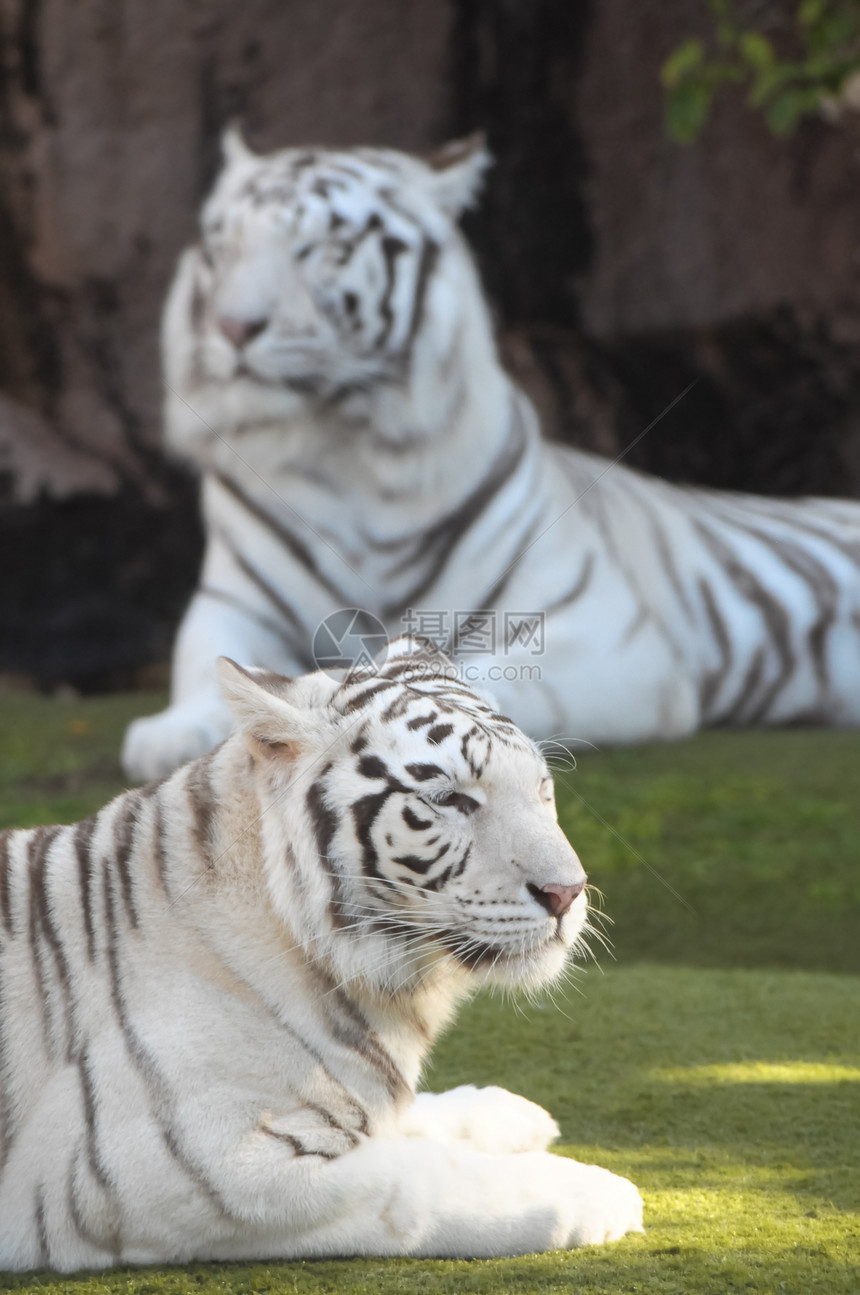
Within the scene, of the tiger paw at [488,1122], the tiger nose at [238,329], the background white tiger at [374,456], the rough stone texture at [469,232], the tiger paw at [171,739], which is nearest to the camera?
the tiger paw at [488,1122]

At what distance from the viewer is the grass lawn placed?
1385 mm

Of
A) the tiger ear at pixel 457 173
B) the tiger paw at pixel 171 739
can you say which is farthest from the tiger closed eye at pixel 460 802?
the tiger ear at pixel 457 173

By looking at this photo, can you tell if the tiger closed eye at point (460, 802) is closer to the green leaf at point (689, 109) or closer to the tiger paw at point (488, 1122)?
the tiger paw at point (488, 1122)

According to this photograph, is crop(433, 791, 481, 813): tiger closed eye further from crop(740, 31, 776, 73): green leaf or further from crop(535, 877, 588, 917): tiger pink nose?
crop(740, 31, 776, 73): green leaf

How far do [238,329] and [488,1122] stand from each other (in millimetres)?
2254

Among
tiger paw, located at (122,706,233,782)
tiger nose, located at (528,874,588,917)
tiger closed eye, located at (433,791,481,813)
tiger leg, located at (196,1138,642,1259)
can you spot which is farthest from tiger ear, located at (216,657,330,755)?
tiger paw, located at (122,706,233,782)

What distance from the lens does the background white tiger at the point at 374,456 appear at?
3592mm

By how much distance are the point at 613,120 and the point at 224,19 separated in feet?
5.42

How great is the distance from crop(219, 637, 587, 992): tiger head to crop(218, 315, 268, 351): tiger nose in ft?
6.81

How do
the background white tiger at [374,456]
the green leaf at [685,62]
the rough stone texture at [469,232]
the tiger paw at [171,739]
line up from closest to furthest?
the tiger paw at [171,739] → the background white tiger at [374,456] → the green leaf at [685,62] → the rough stone texture at [469,232]

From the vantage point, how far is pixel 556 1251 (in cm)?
143

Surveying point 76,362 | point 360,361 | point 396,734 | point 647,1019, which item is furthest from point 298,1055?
point 76,362

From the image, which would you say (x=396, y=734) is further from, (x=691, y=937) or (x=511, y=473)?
(x=511, y=473)

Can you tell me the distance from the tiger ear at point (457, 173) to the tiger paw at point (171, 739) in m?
1.75
